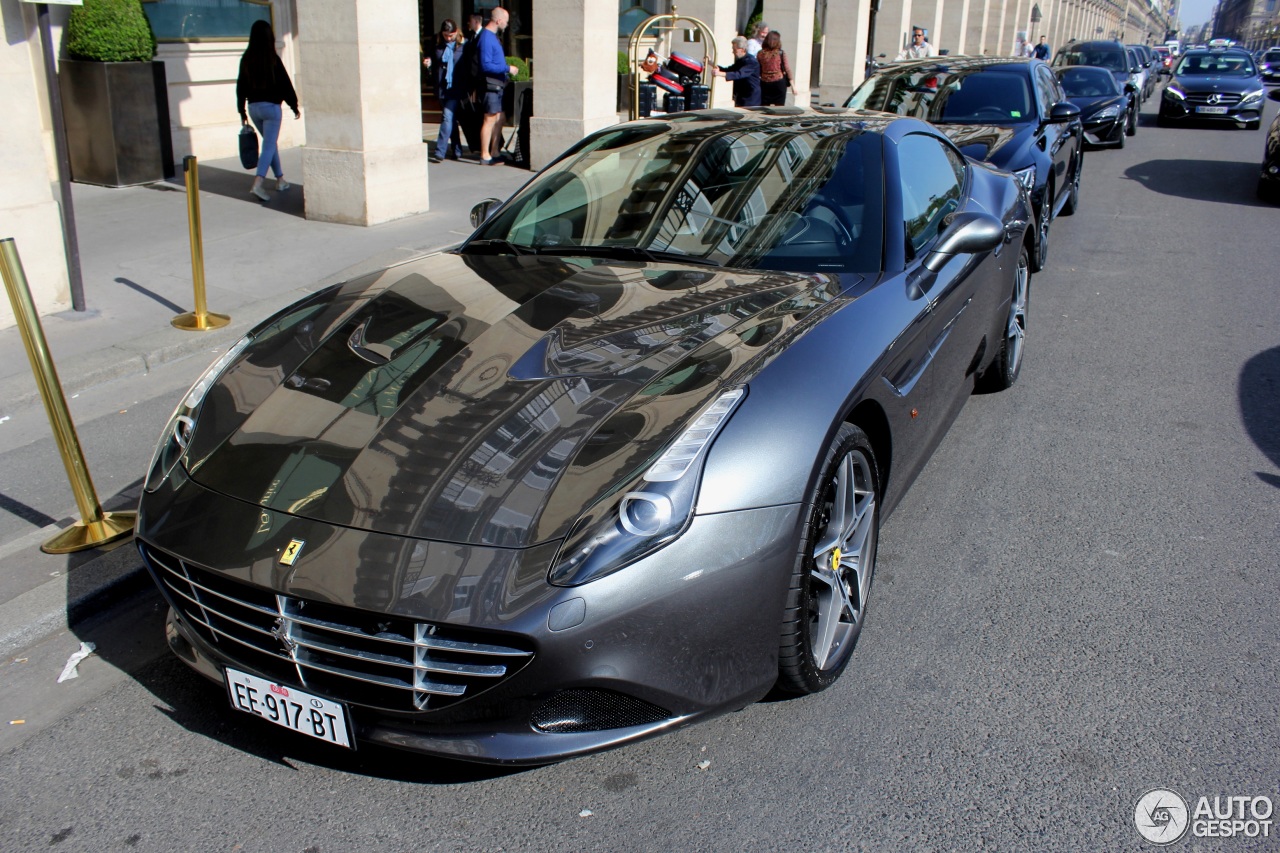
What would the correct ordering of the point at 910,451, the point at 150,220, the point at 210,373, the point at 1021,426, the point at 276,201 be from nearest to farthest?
1. the point at 210,373
2. the point at 910,451
3. the point at 1021,426
4. the point at 150,220
5. the point at 276,201

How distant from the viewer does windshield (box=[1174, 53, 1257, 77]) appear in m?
25.6

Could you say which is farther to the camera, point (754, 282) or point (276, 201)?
point (276, 201)

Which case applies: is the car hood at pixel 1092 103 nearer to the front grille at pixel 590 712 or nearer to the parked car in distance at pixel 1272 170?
the parked car in distance at pixel 1272 170

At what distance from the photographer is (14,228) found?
6.85 meters

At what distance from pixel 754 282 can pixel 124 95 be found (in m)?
9.46

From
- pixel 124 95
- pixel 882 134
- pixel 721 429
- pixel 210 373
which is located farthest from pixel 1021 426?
pixel 124 95

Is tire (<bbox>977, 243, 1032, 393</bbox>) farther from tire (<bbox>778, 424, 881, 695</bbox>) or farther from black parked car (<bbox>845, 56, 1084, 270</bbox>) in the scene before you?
black parked car (<bbox>845, 56, 1084, 270</bbox>)

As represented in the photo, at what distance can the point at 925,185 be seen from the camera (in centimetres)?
458

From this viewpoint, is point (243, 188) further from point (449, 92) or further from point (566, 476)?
point (566, 476)

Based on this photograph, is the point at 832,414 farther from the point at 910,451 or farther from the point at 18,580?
the point at 18,580

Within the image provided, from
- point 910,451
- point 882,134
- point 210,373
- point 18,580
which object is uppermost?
point 882,134

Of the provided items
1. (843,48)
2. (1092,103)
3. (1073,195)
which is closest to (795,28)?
(843,48)

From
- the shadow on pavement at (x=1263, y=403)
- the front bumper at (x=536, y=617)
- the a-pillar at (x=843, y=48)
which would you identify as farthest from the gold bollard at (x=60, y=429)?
the a-pillar at (x=843, y=48)

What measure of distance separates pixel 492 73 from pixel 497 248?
32.6ft
